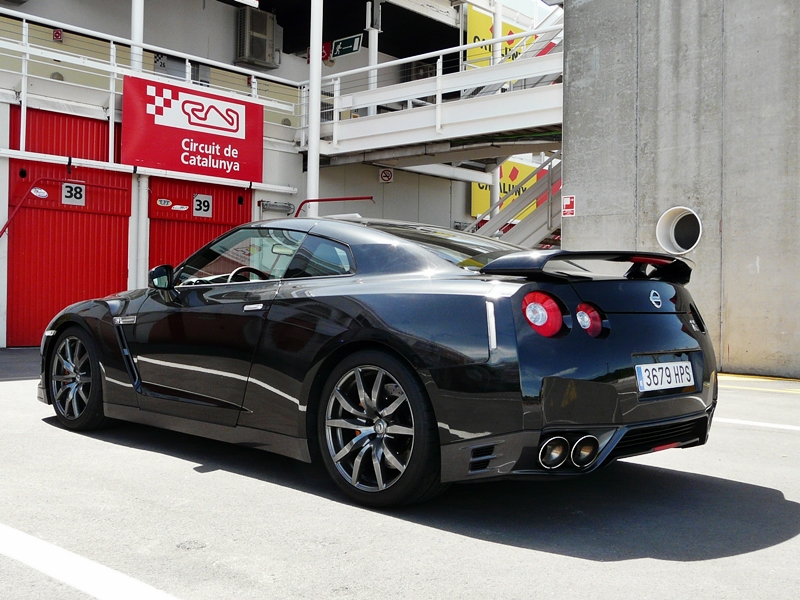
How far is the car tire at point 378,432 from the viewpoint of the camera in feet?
11.8

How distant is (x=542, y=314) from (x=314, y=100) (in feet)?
47.2

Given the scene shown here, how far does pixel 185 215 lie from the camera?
16.1m

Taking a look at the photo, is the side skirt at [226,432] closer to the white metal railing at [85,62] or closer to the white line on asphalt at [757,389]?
the white line on asphalt at [757,389]

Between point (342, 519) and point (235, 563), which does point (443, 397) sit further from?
point (235, 563)

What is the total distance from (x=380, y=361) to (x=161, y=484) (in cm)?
133

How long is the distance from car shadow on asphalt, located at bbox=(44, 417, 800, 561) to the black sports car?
25 centimetres

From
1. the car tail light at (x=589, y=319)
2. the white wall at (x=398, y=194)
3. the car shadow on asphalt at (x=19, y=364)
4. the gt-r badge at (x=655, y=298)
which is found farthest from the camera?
the white wall at (x=398, y=194)

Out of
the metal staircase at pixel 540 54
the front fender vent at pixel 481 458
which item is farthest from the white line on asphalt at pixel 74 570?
the metal staircase at pixel 540 54

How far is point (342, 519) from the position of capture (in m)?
3.67

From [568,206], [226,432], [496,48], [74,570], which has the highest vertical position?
[496,48]

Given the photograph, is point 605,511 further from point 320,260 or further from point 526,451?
point 320,260

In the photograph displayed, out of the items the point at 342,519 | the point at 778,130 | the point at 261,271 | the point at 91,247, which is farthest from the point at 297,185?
the point at 342,519

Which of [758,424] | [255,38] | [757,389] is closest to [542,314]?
[758,424]

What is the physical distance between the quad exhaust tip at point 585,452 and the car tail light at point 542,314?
446 millimetres
